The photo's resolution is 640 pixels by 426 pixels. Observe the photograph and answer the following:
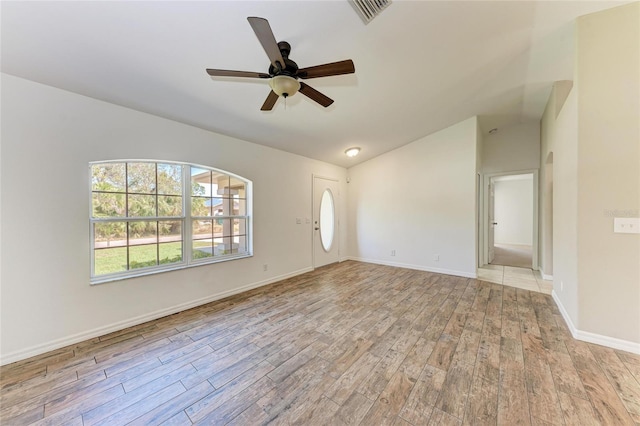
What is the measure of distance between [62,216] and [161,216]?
88 centimetres

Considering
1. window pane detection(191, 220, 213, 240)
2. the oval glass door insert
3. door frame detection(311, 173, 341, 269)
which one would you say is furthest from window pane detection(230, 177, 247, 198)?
the oval glass door insert

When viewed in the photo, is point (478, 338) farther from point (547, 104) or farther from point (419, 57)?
point (547, 104)

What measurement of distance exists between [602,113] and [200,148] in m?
4.53

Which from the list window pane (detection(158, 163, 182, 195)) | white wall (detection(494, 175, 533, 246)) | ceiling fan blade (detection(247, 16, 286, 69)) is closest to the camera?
ceiling fan blade (detection(247, 16, 286, 69))

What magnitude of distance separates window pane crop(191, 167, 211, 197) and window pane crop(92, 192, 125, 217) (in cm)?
83

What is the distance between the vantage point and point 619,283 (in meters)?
2.23

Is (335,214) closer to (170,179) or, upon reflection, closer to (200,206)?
(200,206)

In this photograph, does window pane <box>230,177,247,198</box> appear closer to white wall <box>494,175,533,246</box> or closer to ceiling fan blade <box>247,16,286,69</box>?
ceiling fan blade <box>247,16,286,69</box>

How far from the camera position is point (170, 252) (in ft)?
10.5

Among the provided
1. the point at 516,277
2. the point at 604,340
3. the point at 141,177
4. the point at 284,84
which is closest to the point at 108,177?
the point at 141,177

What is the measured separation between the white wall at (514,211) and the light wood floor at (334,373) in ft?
23.6

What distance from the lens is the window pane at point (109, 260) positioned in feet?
8.57

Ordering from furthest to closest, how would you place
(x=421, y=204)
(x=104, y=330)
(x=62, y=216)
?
1. (x=421, y=204)
2. (x=104, y=330)
3. (x=62, y=216)

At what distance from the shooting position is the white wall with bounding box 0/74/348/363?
6.97 feet
